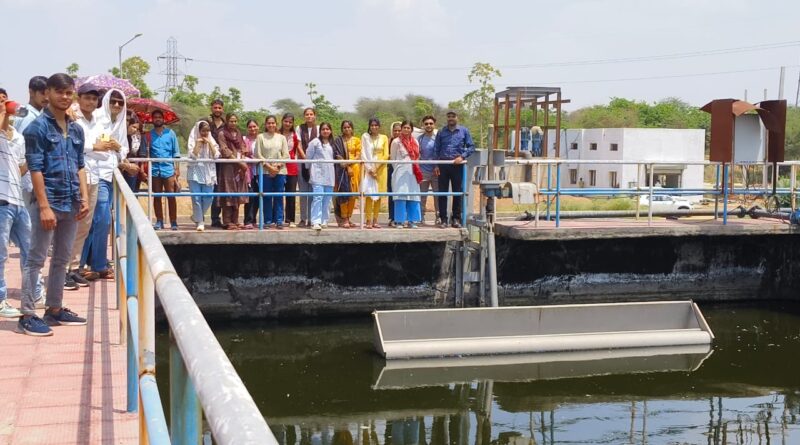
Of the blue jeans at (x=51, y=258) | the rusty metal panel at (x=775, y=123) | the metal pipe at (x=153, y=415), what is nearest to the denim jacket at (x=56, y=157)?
the blue jeans at (x=51, y=258)

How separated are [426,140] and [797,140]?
180ft

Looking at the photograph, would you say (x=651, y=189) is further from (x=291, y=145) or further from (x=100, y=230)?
(x=100, y=230)

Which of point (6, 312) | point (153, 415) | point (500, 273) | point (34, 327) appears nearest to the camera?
point (153, 415)

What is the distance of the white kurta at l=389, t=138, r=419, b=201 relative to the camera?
1200cm

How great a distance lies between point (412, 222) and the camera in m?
12.2

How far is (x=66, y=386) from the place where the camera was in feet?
12.6

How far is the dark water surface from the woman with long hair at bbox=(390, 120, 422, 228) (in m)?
1.63

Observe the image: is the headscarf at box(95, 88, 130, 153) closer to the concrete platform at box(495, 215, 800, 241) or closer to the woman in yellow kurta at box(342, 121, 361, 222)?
the woman in yellow kurta at box(342, 121, 361, 222)

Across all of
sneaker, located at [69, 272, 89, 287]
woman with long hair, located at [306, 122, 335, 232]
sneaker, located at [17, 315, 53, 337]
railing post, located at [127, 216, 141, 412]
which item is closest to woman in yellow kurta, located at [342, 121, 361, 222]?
woman with long hair, located at [306, 122, 335, 232]

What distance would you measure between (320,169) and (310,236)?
951mm

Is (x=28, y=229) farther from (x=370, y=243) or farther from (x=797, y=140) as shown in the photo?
(x=797, y=140)

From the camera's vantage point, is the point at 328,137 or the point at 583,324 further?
the point at 328,137

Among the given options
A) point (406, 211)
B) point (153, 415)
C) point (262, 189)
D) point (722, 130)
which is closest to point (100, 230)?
point (262, 189)

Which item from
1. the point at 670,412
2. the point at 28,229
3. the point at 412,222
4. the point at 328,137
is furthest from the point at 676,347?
the point at 28,229
